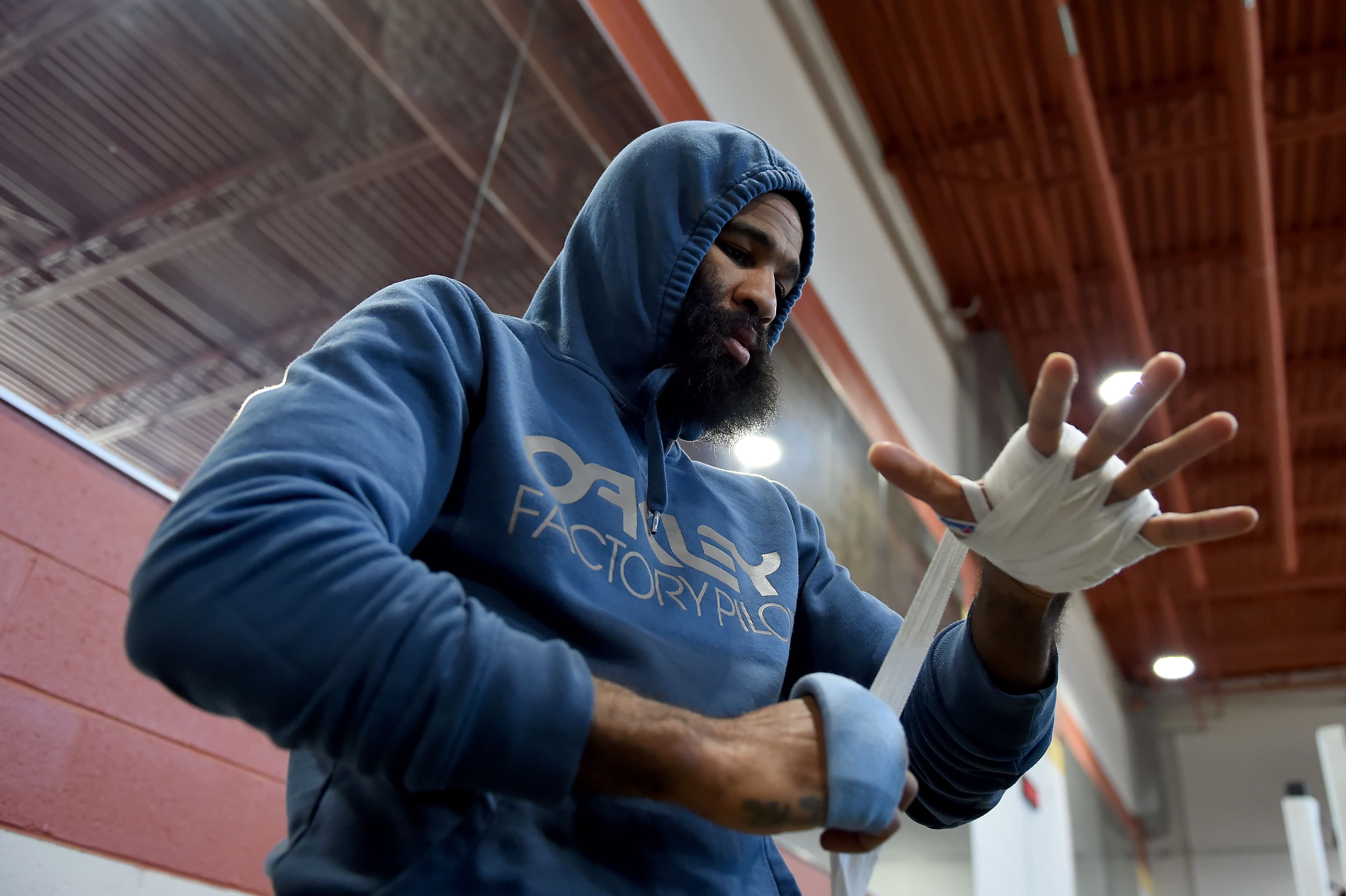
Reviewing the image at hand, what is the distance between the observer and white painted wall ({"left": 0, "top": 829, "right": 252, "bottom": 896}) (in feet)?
3.48

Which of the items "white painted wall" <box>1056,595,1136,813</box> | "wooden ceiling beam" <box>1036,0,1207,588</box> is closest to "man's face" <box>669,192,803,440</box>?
"wooden ceiling beam" <box>1036,0,1207,588</box>

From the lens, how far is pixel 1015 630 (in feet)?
2.71

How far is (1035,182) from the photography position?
4254 mm

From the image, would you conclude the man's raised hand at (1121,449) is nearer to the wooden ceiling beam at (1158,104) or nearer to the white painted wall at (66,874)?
the white painted wall at (66,874)

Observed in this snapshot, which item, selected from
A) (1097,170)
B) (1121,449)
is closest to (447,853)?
(1121,449)

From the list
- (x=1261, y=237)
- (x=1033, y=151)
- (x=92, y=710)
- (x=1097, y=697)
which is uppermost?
(x=1033, y=151)

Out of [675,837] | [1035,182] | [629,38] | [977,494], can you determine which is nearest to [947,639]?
[977,494]

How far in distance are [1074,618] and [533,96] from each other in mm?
5715

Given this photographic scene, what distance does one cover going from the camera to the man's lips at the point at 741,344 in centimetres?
104

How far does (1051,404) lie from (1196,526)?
0.46ft

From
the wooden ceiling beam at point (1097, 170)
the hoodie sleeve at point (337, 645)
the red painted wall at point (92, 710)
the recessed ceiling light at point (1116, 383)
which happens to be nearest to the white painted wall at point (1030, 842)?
the wooden ceiling beam at point (1097, 170)

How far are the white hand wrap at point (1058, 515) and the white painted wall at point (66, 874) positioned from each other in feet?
3.50

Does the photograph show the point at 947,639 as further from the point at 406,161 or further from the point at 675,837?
the point at 406,161

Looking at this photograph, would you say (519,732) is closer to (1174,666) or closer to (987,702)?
(987,702)
